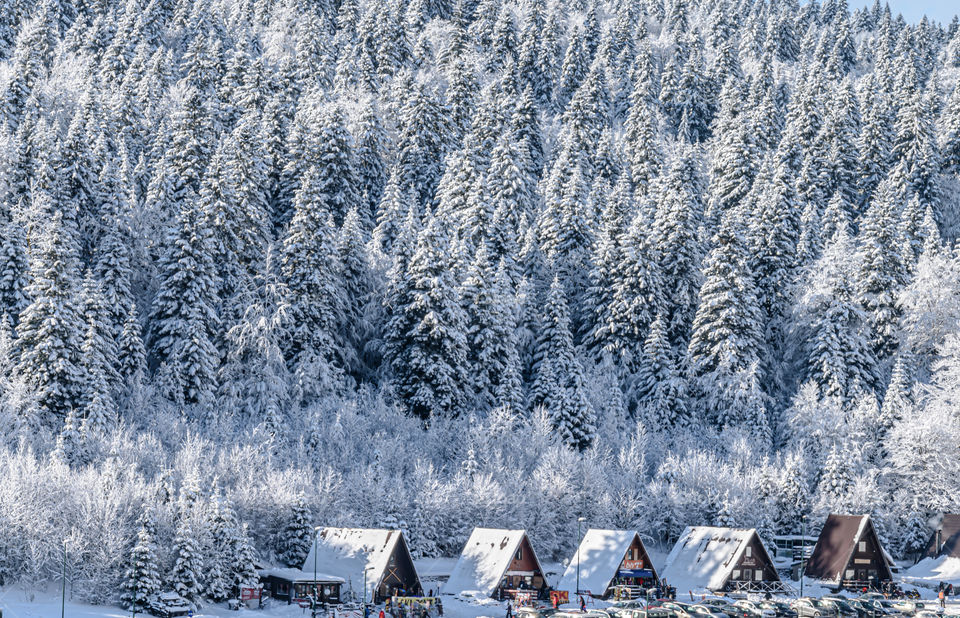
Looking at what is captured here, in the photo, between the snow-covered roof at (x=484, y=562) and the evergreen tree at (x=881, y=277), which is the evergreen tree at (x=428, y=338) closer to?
the snow-covered roof at (x=484, y=562)

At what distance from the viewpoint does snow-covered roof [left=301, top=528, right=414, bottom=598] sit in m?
61.3

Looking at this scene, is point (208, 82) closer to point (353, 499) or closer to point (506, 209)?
point (506, 209)

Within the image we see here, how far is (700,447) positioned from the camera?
84.4 metres

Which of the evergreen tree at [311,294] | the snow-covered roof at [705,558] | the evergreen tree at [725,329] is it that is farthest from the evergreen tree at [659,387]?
the evergreen tree at [311,294]

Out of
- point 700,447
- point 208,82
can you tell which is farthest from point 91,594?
point 208,82

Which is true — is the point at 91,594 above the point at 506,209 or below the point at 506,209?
below

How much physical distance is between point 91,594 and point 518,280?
156 feet

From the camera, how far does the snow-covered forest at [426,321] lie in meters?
69.8

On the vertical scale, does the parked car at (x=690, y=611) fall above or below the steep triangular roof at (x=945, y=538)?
below

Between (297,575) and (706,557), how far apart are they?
25.5 m

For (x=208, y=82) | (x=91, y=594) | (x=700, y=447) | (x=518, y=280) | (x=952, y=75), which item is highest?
(x=952, y=75)

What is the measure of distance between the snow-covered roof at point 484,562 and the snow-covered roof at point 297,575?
779 centimetres

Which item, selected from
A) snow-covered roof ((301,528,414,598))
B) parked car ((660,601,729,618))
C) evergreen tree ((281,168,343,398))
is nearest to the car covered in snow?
parked car ((660,601,729,618))

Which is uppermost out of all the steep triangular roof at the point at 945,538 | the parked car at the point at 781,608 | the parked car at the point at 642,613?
the steep triangular roof at the point at 945,538
